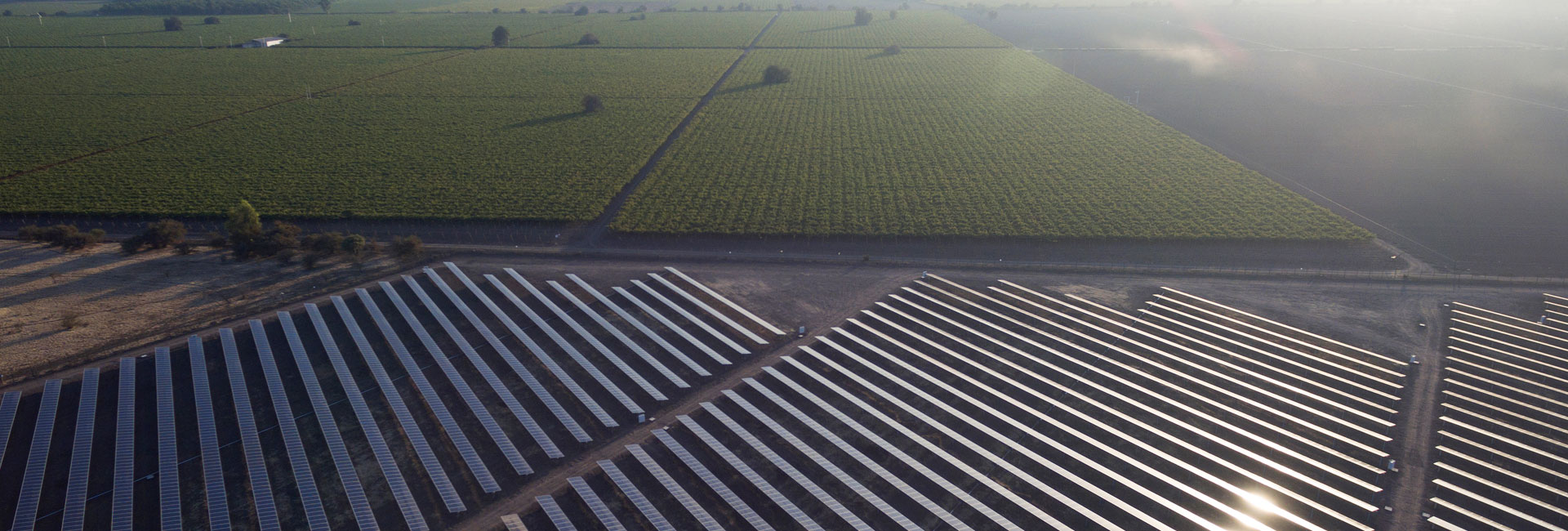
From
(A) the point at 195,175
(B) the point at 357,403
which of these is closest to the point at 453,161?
(A) the point at 195,175

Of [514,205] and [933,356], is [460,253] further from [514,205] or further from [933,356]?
[933,356]

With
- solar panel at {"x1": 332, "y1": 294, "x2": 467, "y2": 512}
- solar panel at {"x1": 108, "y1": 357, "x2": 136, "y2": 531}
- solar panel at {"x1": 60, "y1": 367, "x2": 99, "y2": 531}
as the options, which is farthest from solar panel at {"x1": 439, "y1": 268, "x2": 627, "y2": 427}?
solar panel at {"x1": 60, "y1": 367, "x2": 99, "y2": 531}

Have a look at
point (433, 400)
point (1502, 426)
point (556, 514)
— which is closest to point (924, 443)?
point (556, 514)

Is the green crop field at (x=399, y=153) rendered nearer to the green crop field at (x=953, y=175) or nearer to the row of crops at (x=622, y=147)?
the row of crops at (x=622, y=147)

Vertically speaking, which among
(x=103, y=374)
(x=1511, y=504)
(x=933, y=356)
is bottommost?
(x=1511, y=504)

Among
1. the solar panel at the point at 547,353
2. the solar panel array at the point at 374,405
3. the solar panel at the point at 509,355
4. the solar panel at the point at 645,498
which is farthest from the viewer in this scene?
the solar panel at the point at 547,353

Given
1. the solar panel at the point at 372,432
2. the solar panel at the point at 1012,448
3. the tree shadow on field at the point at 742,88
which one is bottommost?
the solar panel at the point at 1012,448

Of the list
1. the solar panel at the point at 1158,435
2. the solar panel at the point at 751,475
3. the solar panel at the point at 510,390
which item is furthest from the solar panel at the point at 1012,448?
the solar panel at the point at 510,390
